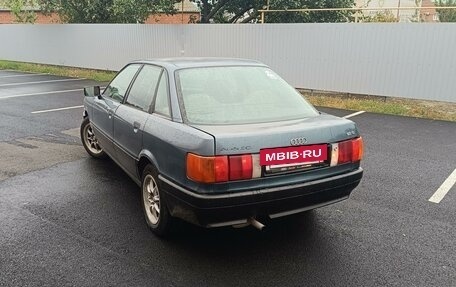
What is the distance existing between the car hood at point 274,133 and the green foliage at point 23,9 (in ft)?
67.5

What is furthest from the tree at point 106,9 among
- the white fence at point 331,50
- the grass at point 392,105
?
the grass at point 392,105

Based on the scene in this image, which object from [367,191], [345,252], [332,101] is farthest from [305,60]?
[345,252]

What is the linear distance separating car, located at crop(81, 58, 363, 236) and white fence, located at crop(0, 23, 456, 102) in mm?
7506

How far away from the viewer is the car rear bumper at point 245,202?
2.90 meters

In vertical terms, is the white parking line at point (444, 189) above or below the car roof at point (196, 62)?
below

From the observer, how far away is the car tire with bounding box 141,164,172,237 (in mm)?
3398

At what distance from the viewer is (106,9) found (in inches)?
725

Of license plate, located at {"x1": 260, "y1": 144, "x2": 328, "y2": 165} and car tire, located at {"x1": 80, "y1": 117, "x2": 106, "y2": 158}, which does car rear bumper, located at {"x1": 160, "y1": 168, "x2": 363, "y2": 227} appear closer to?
license plate, located at {"x1": 260, "y1": 144, "x2": 328, "y2": 165}

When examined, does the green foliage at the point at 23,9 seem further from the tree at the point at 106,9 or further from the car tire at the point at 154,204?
the car tire at the point at 154,204

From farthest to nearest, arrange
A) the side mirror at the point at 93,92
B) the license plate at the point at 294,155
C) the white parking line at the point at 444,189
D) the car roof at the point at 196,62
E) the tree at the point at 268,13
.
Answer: the tree at the point at 268,13 → the side mirror at the point at 93,92 → the white parking line at the point at 444,189 → the car roof at the point at 196,62 → the license plate at the point at 294,155

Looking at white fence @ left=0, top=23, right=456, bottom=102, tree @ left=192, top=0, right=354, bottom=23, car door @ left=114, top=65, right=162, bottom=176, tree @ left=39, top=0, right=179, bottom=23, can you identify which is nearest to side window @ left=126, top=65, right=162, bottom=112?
car door @ left=114, top=65, right=162, bottom=176

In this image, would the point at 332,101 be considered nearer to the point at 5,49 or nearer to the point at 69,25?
the point at 69,25

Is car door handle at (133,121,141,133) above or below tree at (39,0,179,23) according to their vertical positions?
below

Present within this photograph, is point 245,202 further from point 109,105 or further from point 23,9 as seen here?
point 23,9
